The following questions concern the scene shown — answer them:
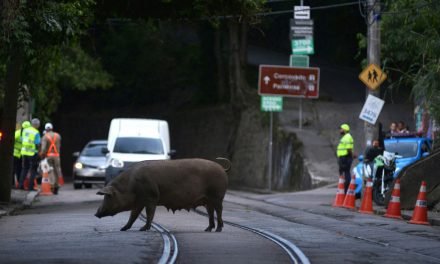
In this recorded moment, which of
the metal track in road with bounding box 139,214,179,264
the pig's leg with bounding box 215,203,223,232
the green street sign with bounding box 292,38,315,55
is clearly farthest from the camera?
the green street sign with bounding box 292,38,315,55

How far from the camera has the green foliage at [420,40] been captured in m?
21.8

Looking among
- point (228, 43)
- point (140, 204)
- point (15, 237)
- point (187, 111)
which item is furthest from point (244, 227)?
point (187, 111)

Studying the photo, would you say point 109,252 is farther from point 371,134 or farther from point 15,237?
point 371,134

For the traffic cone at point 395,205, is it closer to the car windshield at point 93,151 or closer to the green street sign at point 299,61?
the green street sign at point 299,61

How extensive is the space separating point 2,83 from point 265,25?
1591cm

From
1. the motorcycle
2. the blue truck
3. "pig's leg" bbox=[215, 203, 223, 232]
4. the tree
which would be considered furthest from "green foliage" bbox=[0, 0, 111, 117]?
the blue truck

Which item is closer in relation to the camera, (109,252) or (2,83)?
(109,252)

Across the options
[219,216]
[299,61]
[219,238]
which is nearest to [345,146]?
[299,61]

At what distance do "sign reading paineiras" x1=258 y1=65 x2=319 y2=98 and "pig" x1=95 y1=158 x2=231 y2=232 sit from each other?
18.9 meters

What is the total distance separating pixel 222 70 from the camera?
4394 centimetres

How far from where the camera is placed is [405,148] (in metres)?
27.0

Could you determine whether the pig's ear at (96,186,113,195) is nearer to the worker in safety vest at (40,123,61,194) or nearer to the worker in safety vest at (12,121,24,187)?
the worker in safety vest at (12,121,24,187)

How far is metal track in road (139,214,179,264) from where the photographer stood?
11.9m

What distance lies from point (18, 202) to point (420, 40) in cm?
1007
